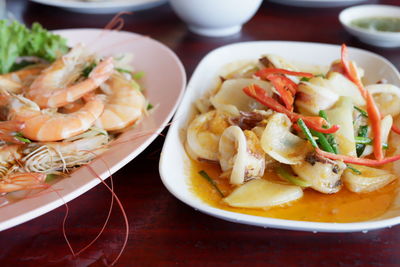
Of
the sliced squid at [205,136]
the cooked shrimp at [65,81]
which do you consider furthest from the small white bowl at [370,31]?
the cooked shrimp at [65,81]

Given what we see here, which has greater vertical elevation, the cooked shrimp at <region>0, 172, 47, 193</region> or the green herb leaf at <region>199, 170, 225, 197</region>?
the cooked shrimp at <region>0, 172, 47, 193</region>

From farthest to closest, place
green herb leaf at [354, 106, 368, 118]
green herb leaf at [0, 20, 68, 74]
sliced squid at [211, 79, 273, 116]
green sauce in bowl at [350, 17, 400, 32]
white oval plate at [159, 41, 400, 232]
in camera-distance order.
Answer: green sauce in bowl at [350, 17, 400, 32] → green herb leaf at [0, 20, 68, 74] → sliced squid at [211, 79, 273, 116] → green herb leaf at [354, 106, 368, 118] → white oval plate at [159, 41, 400, 232]

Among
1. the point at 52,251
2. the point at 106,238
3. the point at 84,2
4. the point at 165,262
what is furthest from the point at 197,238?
the point at 84,2

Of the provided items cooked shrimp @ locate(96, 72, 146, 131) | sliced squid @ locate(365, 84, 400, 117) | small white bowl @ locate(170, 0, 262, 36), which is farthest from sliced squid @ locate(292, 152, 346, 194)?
small white bowl @ locate(170, 0, 262, 36)

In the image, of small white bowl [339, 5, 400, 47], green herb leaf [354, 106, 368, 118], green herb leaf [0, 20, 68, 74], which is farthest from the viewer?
small white bowl [339, 5, 400, 47]

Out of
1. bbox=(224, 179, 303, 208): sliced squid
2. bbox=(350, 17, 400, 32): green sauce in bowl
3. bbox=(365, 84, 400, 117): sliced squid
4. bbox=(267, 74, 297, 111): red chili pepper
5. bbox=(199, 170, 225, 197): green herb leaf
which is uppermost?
bbox=(267, 74, 297, 111): red chili pepper

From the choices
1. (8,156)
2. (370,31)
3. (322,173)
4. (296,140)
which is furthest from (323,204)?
(370,31)

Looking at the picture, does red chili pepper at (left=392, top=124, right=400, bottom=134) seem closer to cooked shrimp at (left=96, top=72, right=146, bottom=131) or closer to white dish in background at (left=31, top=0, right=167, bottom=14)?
cooked shrimp at (left=96, top=72, right=146, bottom=131)
